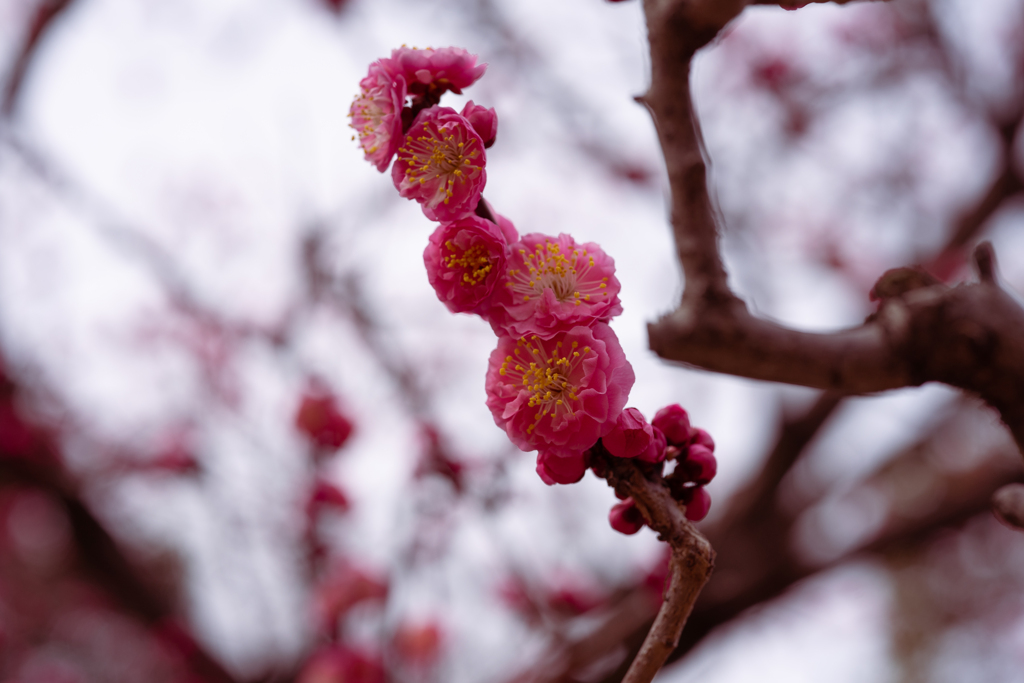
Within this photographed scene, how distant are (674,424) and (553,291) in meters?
0.23

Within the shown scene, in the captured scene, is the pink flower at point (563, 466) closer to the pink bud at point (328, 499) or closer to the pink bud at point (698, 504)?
the pink bud at point (698, 504)

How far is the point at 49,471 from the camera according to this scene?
2.85 m

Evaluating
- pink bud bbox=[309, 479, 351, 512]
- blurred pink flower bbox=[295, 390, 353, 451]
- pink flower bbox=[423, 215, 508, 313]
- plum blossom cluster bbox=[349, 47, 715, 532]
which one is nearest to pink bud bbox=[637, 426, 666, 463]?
plum blossom cluster bbox=[349, 47, 715, 532]

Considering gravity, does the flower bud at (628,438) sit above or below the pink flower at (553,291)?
below

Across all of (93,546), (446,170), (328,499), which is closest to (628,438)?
(446,170)

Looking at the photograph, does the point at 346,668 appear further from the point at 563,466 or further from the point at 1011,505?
the point at 1011,505

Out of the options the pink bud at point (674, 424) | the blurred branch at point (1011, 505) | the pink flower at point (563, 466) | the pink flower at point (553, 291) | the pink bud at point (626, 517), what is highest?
the pink flower at point (553, 291)

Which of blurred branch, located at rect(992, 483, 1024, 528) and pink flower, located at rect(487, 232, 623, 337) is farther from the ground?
pink flower, located at rect(487, 232, 623, 337)

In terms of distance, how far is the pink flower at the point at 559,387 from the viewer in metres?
0.69

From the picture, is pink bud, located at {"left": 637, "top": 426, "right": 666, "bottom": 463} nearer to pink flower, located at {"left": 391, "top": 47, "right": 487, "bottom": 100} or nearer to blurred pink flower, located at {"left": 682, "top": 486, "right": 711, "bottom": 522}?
blurred pink flower, located at {"left": 682, "top": 486, "right": 711, "bottom": 522}

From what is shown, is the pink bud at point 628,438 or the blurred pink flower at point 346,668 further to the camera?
the blurred pink flower at point 346,668

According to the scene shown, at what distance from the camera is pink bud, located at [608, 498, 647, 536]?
0.79 m

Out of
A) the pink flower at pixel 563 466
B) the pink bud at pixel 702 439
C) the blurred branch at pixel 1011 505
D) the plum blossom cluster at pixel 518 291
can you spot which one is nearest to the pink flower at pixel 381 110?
the plum blossom cluster at pixel 518 291

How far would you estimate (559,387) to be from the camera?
2.35ft
